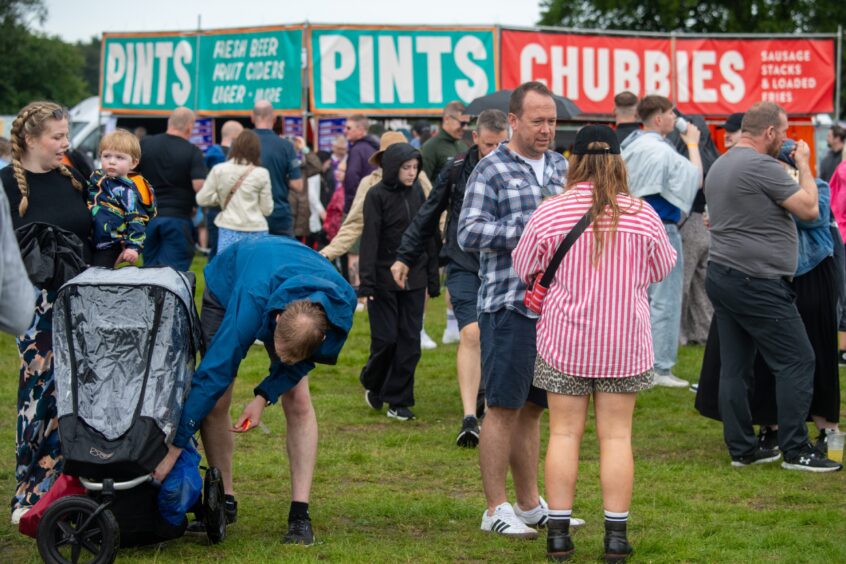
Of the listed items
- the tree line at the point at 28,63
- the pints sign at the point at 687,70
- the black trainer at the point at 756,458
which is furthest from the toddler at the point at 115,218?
the tree line at the point at 28,63

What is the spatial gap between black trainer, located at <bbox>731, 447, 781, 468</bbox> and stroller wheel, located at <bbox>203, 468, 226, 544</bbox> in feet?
11.4

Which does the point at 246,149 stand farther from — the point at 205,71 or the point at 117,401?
the point at 205,71

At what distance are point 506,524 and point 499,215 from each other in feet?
4.75

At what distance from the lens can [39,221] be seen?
5887 millimetres

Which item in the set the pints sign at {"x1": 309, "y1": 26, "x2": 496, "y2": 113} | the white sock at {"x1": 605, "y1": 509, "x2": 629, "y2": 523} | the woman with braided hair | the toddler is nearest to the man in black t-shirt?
the toddler

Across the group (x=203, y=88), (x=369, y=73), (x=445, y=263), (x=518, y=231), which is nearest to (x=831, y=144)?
(x=369, y=73)

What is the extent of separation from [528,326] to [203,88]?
46.2 ft

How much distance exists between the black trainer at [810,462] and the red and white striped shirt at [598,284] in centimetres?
264

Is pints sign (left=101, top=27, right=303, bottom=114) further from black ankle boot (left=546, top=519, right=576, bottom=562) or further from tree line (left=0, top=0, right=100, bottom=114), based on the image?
tree line (left=0, top=0, right=100, bottom=114)

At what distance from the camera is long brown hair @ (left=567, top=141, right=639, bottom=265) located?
5172 mm

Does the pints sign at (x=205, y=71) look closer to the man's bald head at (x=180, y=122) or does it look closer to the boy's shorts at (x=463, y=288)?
the man's bald head at (x=180, y=122)

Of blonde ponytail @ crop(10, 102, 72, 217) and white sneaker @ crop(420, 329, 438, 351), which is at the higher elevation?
blonde ponytail @ crop(10, 102, 72, 217)

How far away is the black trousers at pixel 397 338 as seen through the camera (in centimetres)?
905

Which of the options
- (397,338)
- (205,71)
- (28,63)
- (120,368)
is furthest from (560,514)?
(28,63)
